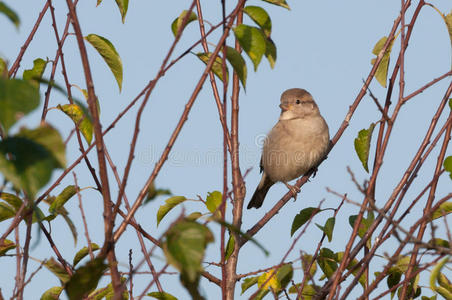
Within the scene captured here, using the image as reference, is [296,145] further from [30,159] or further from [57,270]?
[30,159]

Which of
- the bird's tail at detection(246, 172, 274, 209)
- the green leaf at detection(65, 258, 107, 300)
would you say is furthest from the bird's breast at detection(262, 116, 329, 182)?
the green leaf at detection(65, 258, 107, 300)

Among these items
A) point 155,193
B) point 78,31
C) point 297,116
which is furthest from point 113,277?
point 297,116

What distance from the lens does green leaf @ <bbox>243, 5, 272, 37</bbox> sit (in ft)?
7.57

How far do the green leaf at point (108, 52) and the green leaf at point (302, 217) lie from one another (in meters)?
1.24

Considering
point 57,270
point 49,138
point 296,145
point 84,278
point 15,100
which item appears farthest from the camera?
point 296,145

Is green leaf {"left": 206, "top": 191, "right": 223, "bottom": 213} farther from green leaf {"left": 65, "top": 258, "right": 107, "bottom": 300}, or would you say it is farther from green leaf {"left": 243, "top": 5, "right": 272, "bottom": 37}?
green leaf {"left": 65, "top": 258, "right": 107, "bottom": 300}

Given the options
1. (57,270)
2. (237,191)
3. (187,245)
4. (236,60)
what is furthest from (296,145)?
(187,245)

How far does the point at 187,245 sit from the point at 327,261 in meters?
2.01

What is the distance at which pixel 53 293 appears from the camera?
122 inches

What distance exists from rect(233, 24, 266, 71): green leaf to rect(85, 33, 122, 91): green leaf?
1.05 m

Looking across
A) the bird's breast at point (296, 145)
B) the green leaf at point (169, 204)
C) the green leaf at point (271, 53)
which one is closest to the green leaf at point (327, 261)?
the green leaf at point (169, 204)

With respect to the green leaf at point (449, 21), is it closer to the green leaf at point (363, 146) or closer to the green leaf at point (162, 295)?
the green leaf at point (363, 146)

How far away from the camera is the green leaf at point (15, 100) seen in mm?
1147

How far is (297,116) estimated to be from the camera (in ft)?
21.4
